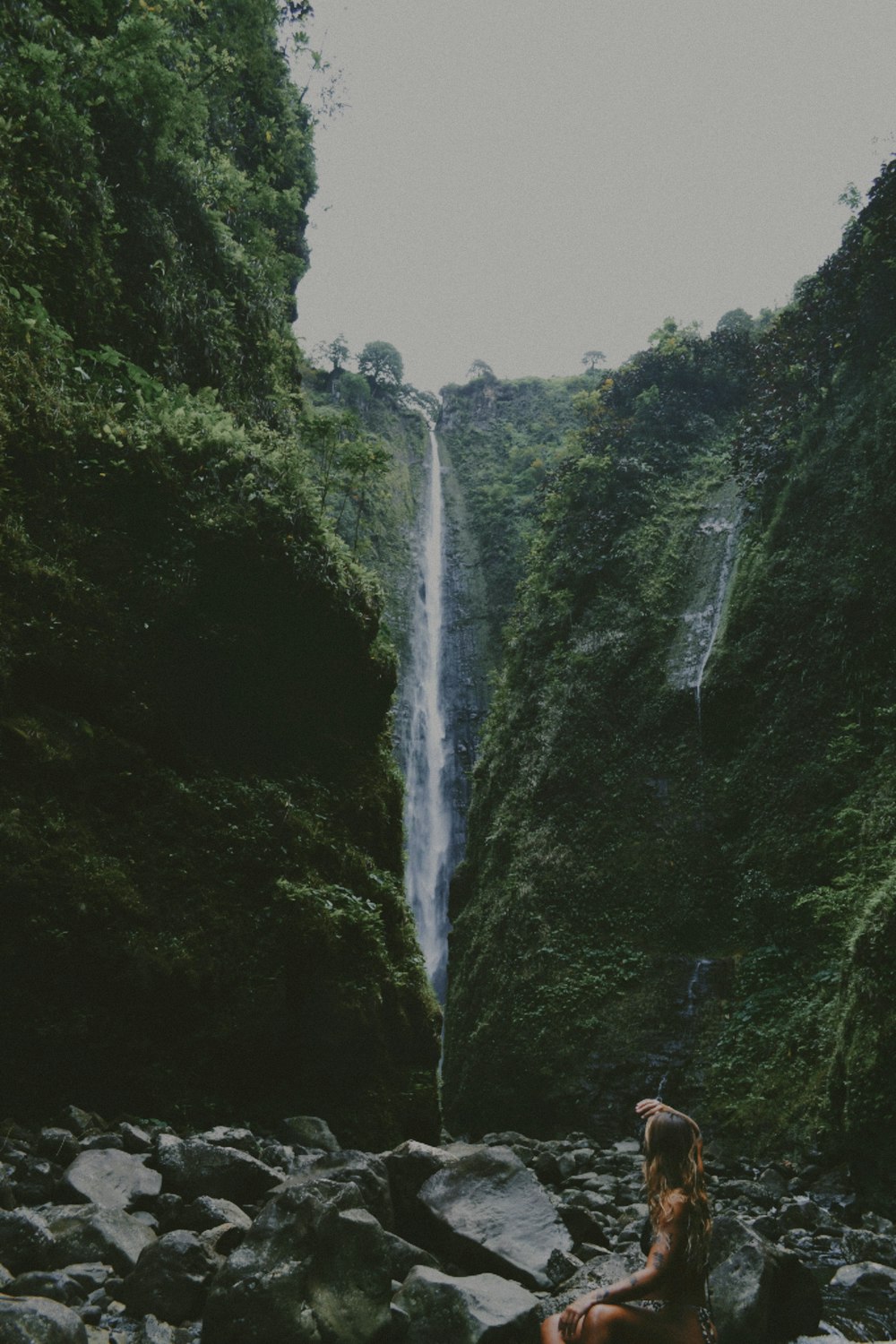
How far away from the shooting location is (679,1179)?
2.54 metres

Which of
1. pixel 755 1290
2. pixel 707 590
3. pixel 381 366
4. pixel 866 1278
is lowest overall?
pixel 866 1278

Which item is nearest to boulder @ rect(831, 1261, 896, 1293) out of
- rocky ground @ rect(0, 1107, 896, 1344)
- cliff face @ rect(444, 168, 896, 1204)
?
rocky ground @ rect(0, 1107, 896, 1344)

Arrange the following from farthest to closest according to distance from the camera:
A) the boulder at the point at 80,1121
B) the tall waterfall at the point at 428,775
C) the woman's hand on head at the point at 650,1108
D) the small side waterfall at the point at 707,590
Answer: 1. the tall waterfall at the point at 428,775
2. the small side waterfall at the point at 707,590
3. the boulder at the point at 80,1121
4. the woman's hand on head at the point at 650,1108

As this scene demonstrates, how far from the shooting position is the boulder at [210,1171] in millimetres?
3916

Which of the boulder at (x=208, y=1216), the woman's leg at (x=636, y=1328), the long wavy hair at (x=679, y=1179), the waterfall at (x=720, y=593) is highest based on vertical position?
the waterfall at (x=720, y=593)

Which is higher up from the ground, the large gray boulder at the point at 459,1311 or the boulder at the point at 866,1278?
the large gray boulder at the point at 459,1311

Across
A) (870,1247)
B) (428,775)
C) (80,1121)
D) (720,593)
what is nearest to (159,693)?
(80,1121)

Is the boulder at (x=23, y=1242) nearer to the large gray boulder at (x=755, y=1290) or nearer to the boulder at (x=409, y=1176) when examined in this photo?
the boulder at (x=409, y=1176)

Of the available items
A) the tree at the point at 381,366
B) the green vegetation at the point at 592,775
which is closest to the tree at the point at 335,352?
the tree at the point at 381,366

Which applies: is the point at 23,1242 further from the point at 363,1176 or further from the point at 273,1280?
the point at 363,1176

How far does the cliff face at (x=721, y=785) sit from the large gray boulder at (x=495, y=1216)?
401cm

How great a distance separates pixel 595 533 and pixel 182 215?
445 inches

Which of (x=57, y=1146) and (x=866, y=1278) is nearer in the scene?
(x=57, y=1146)

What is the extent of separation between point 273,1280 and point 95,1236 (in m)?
0.80
